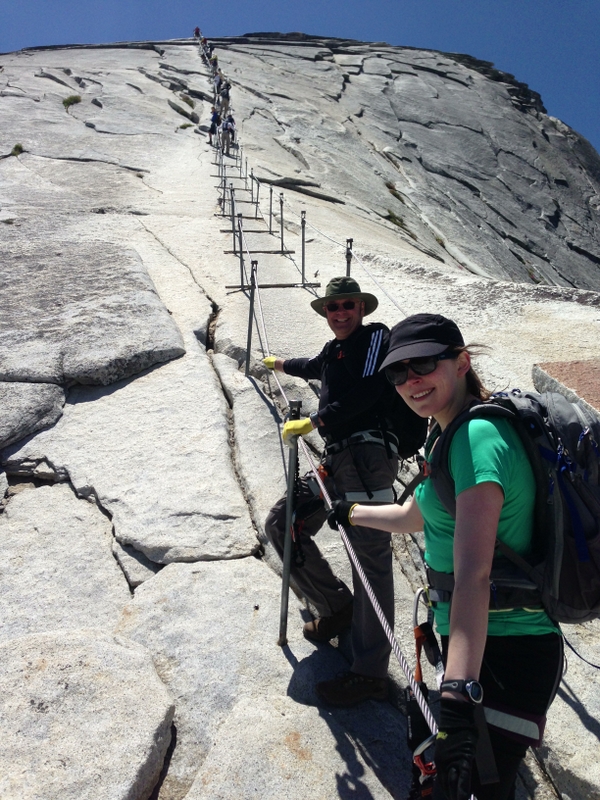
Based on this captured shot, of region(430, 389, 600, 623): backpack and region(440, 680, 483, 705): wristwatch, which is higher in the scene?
region(430, 389, 600, 623): backpack

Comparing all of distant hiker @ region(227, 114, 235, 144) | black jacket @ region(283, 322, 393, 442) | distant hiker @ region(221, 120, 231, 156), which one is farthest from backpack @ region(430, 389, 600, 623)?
distant hiker @ region(227, 114, 235, 144)

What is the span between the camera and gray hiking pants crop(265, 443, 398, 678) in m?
3.60

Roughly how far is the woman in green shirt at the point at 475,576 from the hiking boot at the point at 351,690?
133 cm

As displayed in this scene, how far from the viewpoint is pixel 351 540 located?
12.1 feet

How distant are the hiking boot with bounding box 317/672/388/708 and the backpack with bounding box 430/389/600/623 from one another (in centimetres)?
165

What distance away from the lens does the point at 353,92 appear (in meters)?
37.4

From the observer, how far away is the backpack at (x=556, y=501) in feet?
6.89

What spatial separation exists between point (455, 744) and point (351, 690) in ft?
5.55

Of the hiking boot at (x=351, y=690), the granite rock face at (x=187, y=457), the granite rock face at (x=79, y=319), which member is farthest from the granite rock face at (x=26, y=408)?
the hiking boot at (x=351, y=690)

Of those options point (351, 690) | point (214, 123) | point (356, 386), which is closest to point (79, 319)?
point (356, 386)

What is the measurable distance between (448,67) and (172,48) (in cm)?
2091

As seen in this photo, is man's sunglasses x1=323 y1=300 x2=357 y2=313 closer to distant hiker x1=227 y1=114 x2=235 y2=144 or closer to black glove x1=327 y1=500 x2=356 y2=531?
black glove x1=327 y1=500 x2=356 y2=531

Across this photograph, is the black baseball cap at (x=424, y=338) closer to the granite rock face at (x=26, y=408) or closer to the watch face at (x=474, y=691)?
the watch face at (x=474, y=691)

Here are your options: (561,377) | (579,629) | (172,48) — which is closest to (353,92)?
(172,48)
